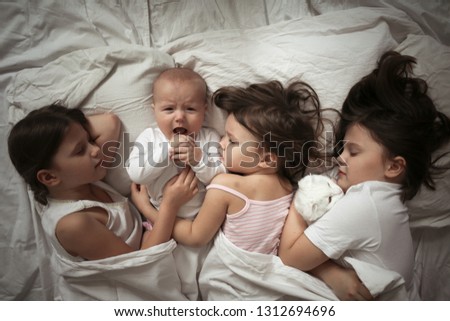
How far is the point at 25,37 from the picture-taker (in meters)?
1.04

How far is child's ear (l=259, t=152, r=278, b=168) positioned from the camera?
95 centimetres

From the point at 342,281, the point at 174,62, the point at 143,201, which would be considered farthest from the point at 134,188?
the point at 342,281

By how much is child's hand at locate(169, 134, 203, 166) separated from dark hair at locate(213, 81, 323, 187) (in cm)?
14

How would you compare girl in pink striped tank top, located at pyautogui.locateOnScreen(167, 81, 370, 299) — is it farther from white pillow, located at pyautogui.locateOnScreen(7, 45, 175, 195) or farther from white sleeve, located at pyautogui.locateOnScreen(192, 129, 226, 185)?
white pillow, located at pyautogui.locateOnScreen(7, 45, 175, 195)

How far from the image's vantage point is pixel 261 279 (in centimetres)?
94

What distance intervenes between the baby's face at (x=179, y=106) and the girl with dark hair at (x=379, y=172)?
364 mm

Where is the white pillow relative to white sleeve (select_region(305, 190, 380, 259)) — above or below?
above

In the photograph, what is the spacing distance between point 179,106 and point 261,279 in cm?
50

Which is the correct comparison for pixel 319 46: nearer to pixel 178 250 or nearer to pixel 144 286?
pixel 178 250

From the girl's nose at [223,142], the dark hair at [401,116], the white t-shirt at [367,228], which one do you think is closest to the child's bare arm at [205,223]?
the girl's nose at [223,142]

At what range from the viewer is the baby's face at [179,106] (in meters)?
0.95

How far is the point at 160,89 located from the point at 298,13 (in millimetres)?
490

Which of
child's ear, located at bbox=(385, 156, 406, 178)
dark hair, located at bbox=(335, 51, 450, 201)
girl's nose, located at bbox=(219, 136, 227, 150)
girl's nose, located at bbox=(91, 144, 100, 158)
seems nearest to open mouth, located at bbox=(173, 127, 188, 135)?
girl's nose, located at bbox=(219, 136, 227, 150)
